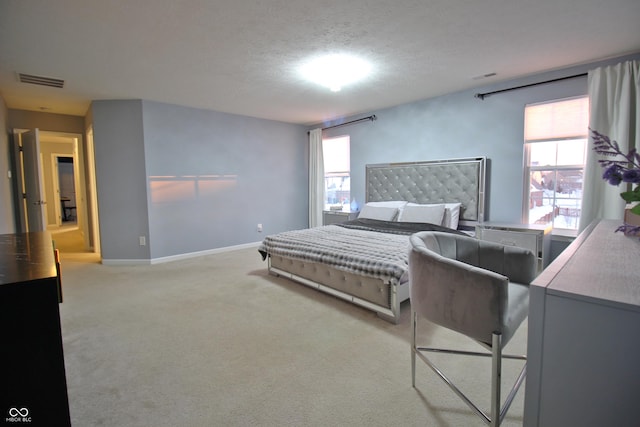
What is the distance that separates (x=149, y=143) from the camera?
4715mm

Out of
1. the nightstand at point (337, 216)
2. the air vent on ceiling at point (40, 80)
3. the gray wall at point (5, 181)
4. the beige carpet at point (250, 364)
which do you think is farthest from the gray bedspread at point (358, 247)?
the gray wall at point (5, 181)

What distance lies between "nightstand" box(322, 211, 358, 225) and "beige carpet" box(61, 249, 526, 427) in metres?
2.38

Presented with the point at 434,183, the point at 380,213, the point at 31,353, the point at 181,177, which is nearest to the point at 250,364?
the point at 31,353

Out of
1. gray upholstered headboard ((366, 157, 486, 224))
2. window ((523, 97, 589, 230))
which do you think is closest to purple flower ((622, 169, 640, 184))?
window ((523, 97, 589, 230))

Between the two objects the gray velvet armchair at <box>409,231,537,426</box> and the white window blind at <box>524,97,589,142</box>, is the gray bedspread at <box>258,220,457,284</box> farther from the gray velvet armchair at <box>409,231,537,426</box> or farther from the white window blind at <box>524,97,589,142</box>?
the white window blind at <box>524,97,589,142</box>

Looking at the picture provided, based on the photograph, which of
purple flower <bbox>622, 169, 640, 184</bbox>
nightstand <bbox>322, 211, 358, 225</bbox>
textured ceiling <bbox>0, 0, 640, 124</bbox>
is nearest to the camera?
purple flower <bbox>622, 169, 640, 184</bbox>

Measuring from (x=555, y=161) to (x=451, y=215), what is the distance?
1.30m

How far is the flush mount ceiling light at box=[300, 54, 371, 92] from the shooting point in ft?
10.3

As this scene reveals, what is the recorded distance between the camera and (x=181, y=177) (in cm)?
508

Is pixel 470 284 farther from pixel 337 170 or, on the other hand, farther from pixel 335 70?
pixel 337 170

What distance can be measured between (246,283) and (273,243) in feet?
1.90

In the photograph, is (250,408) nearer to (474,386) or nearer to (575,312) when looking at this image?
(474,386)

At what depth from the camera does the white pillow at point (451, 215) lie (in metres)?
4.20

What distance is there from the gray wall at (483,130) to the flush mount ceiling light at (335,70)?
1512mm
